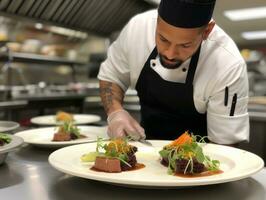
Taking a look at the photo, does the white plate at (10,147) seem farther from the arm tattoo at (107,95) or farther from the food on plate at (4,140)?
the arm tattoo at (107,95)

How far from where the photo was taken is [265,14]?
8.04ft

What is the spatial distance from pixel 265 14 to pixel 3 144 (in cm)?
204

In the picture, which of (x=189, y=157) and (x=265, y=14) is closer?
(x=189, y=157)

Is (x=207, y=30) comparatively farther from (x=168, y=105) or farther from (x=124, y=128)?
(x=124, y=128)

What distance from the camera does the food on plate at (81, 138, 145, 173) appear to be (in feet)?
3.24

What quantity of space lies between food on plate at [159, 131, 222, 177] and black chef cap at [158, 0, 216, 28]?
482 millimetres

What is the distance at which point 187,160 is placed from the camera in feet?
3.24

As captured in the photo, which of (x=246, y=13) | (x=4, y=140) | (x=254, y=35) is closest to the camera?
(x=4, y=140)

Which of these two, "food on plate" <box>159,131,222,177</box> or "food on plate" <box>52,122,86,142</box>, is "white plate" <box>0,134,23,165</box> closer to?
"food on plate" <box>52,122,86,142</box>

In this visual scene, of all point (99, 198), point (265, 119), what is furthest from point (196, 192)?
point (265, 119)

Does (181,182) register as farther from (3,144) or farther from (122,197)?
(3,144)

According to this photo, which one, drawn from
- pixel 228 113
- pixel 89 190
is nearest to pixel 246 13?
pixel 228 113

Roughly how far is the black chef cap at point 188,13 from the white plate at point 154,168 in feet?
1.54

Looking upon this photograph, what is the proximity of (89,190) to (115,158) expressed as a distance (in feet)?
0.48
